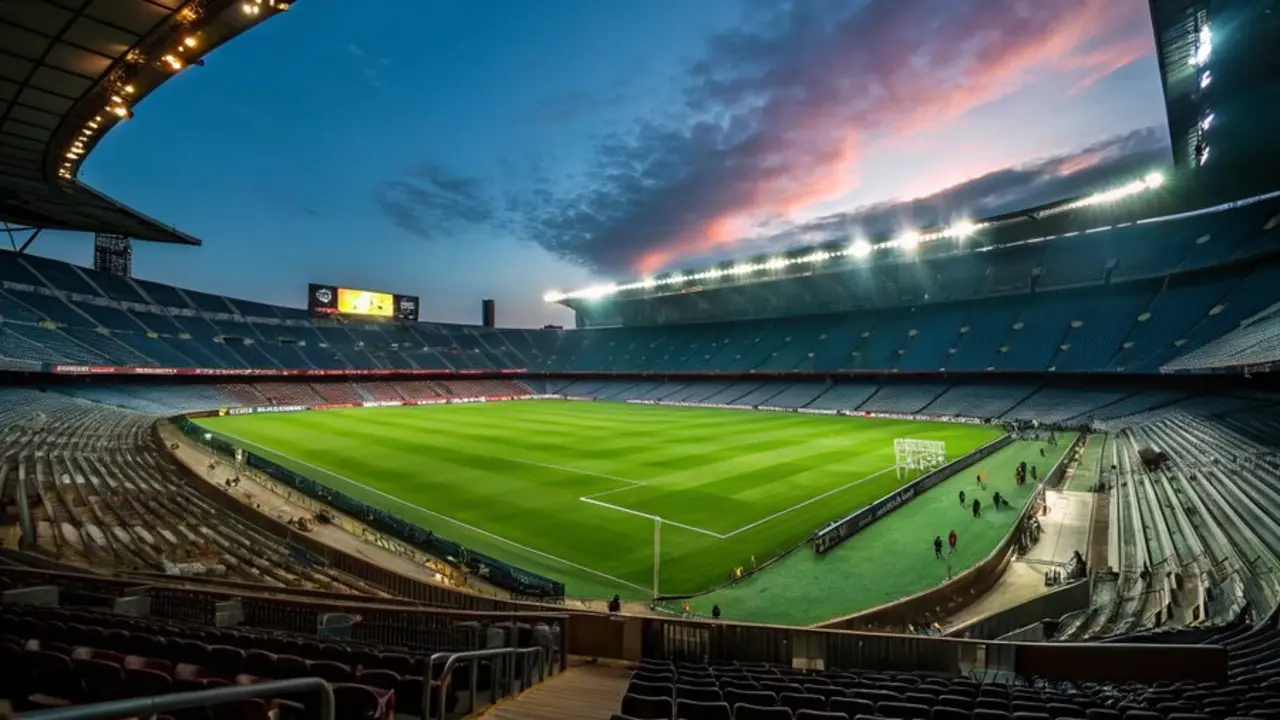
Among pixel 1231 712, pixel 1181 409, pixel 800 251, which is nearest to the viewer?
pixel 1231 712

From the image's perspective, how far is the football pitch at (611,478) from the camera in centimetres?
1992

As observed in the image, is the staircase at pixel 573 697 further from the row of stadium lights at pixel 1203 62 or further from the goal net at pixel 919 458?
the row of stadium lights at pixel 1203 62

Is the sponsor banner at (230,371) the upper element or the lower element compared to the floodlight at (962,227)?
lower

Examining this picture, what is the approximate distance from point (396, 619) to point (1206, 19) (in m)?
29.6

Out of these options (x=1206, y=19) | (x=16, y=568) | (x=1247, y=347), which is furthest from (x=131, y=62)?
(x=1247, y=347)

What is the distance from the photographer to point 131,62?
626 inches

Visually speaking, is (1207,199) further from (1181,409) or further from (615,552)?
(615,552)

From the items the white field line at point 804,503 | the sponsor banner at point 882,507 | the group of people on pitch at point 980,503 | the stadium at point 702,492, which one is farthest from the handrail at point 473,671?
the group of people on pitch at point 980,503

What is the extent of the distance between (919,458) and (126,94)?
35.0 meters

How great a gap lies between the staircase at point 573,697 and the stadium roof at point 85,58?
15.7 metres

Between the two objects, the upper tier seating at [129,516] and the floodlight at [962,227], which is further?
the floodlight at [962,227]

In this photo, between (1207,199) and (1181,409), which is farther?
(1207,199)

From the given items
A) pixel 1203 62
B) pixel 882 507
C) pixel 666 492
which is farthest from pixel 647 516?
pixel 1203 62

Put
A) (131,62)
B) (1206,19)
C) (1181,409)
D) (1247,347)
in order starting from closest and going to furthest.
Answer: (131,62), (1206,19), (1247,347), (1181,409)
